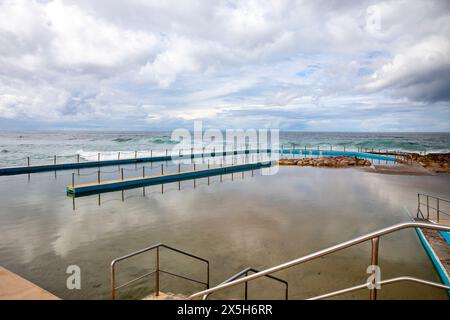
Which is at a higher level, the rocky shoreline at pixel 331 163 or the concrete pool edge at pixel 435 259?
the rocky shoreline at pixel 331 163

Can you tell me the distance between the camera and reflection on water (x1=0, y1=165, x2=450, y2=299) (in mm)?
5531

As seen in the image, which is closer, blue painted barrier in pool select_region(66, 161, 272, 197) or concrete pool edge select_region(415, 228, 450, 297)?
concrete pool edge select_region(415, 228, 450, 297)

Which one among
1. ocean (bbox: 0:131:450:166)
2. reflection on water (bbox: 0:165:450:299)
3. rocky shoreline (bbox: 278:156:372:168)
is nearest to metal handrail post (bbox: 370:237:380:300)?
reflection on water (bbox: 0:165:450:299)

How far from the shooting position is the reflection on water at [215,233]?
5.53 meters

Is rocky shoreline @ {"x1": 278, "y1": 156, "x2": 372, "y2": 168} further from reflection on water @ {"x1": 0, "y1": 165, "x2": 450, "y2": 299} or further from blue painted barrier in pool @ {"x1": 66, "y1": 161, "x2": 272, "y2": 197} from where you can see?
reflection on water @ {"x1": 0, "y1": 165, "x2": 450, "y2": 299}

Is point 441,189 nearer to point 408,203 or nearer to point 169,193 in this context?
point 408,203

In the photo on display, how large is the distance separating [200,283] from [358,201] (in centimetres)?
846

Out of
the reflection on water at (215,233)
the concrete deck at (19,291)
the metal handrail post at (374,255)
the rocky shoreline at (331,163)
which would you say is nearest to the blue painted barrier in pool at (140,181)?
the reflection on water at (215,233)

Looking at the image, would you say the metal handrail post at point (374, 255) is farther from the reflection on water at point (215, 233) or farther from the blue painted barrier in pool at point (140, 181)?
the blue painted barrier in pool at point (140, 181)

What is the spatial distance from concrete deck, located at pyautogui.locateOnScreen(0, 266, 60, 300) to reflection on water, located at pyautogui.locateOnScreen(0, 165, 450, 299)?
67cm

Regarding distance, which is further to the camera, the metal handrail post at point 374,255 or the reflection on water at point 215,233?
the reflection on water at point 215,233

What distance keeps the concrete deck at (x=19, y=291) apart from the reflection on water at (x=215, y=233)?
0.67 metres
